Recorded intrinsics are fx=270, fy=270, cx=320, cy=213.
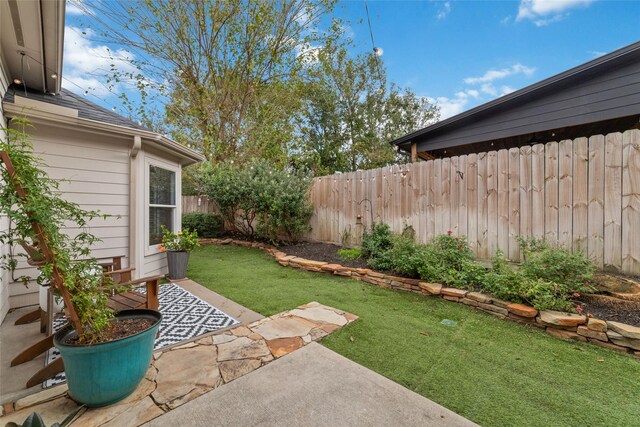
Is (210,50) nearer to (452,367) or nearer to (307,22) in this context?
(307,22)

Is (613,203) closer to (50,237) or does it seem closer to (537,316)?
(537,316)

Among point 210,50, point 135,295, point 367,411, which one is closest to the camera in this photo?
point 367,411

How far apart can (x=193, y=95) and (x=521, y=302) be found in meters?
10.7

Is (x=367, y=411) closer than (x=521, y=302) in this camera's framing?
Yes

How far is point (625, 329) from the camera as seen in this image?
232 centimetres

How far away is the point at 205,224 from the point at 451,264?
310 inches

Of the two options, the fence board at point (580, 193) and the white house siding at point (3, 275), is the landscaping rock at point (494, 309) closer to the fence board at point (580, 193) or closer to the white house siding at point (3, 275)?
the fence board at point (580, 193)

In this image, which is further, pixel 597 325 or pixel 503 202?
pixel 503 202

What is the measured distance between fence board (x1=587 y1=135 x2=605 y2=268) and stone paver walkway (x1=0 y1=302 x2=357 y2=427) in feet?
10.0

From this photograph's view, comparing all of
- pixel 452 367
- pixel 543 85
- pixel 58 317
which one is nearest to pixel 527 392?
pixel 452 367

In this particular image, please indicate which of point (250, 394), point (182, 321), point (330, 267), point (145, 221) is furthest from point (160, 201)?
point (250, 394)

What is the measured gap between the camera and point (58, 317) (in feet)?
9.35

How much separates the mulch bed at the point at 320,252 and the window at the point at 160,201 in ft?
8.41

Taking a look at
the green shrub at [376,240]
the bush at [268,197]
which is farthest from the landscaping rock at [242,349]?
the bush at [268,197]
